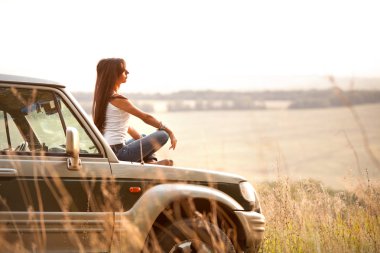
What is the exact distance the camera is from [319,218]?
8.45m

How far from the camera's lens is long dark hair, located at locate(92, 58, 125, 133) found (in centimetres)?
670

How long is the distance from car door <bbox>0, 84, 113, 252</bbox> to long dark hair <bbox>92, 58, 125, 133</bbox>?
925 millimetres

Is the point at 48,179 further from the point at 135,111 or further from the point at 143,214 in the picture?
the point at 135,111

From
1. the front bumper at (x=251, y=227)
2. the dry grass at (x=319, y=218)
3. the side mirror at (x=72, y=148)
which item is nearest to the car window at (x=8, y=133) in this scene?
the side mirror at (x=72, y=148)

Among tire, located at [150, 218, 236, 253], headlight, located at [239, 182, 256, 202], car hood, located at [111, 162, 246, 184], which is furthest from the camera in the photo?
headlight, located at [239, 182, 256, 202]

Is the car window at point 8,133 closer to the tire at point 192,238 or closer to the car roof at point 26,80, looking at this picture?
the car roof at point 26,80

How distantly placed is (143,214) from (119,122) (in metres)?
1.20

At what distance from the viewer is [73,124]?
224 inches

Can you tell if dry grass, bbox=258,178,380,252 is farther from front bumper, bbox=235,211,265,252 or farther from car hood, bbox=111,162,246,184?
car hood, bbox=111,162,246,184

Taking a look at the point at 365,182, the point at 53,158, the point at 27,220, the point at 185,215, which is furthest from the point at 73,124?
the point at 365,182

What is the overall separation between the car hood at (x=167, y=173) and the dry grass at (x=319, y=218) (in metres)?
1.67

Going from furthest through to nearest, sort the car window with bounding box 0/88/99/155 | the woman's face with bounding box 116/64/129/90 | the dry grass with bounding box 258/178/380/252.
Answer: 1. the dry grass with bounding box 258/178/380/252
2. the woman's face with bounding box 116/64/129/90
3. the car window with bounding box 0/88/99/155

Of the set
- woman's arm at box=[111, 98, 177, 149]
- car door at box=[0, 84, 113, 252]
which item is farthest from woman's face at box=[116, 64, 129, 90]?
car door at box=[0, 84, 113, 252]

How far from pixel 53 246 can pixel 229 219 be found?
59.4 inches
